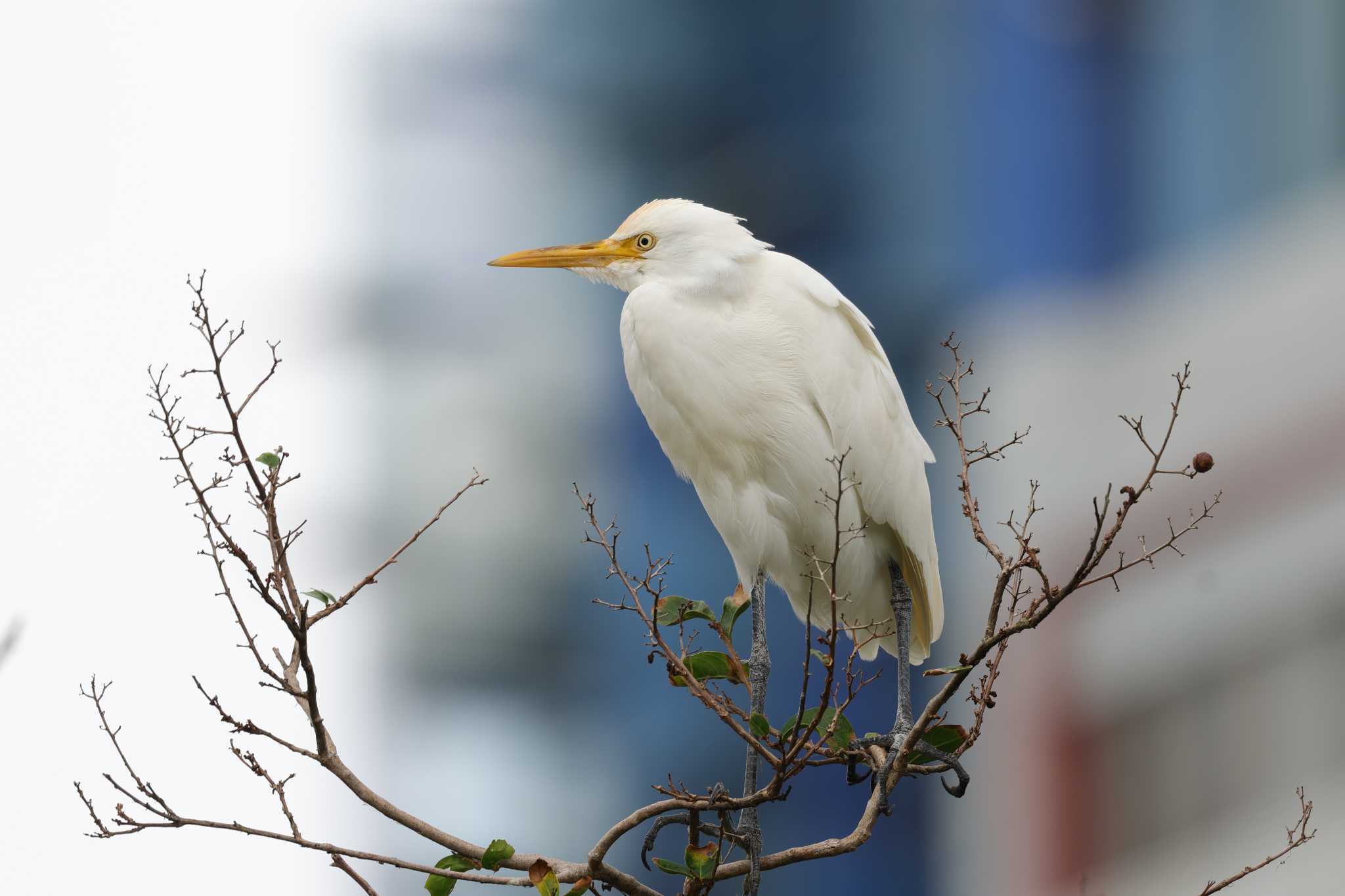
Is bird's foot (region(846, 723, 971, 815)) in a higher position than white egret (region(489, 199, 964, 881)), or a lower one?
lower

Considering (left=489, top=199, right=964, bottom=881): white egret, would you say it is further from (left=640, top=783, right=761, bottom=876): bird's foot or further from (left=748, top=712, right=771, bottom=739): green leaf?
(left=748, top=712, right=771, bottom=739): green leaf

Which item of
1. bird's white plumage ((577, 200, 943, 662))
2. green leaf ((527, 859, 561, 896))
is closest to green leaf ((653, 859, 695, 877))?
green leaf ((527, 859, 561, 896))

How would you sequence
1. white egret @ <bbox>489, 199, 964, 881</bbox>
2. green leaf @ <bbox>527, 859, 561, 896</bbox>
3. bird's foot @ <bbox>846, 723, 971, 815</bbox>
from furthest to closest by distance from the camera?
white egret @ <bbox>489, 199, 964, 881</bbox>, bird's foot @ <bbox>846, 723, 971, 815</bbox>, green leaf @ <bbox>527, 859, 561, 896</bbox>

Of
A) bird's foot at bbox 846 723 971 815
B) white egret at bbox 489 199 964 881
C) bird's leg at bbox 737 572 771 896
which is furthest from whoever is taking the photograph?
white egret at bbox 489 199 964 881

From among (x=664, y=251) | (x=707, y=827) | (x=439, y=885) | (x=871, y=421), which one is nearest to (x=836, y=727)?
(x=707, y=827)

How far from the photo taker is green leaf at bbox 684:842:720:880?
1448mm

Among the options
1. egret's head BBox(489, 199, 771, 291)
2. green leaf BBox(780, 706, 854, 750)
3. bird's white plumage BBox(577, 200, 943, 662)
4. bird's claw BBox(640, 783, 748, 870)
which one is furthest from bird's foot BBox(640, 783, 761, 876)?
egret's head BBox(489, 199, 771, 291)

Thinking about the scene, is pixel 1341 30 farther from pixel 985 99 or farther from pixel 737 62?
pixel 737 62

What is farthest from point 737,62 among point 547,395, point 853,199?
point 547,395

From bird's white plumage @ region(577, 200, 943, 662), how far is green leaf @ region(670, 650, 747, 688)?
41 cm

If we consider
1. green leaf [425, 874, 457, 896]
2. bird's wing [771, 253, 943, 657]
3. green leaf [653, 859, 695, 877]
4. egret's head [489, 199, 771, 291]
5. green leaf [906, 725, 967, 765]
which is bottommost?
green leaf [653, 859, 695, 877]

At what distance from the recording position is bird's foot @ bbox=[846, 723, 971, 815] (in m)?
1.52

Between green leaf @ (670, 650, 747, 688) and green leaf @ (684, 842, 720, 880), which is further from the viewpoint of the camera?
green leaf @ (670, 650, 747, 688)

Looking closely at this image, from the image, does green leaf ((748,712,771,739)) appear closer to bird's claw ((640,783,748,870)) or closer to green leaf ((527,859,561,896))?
bird's claw ((640,783,748,870))
